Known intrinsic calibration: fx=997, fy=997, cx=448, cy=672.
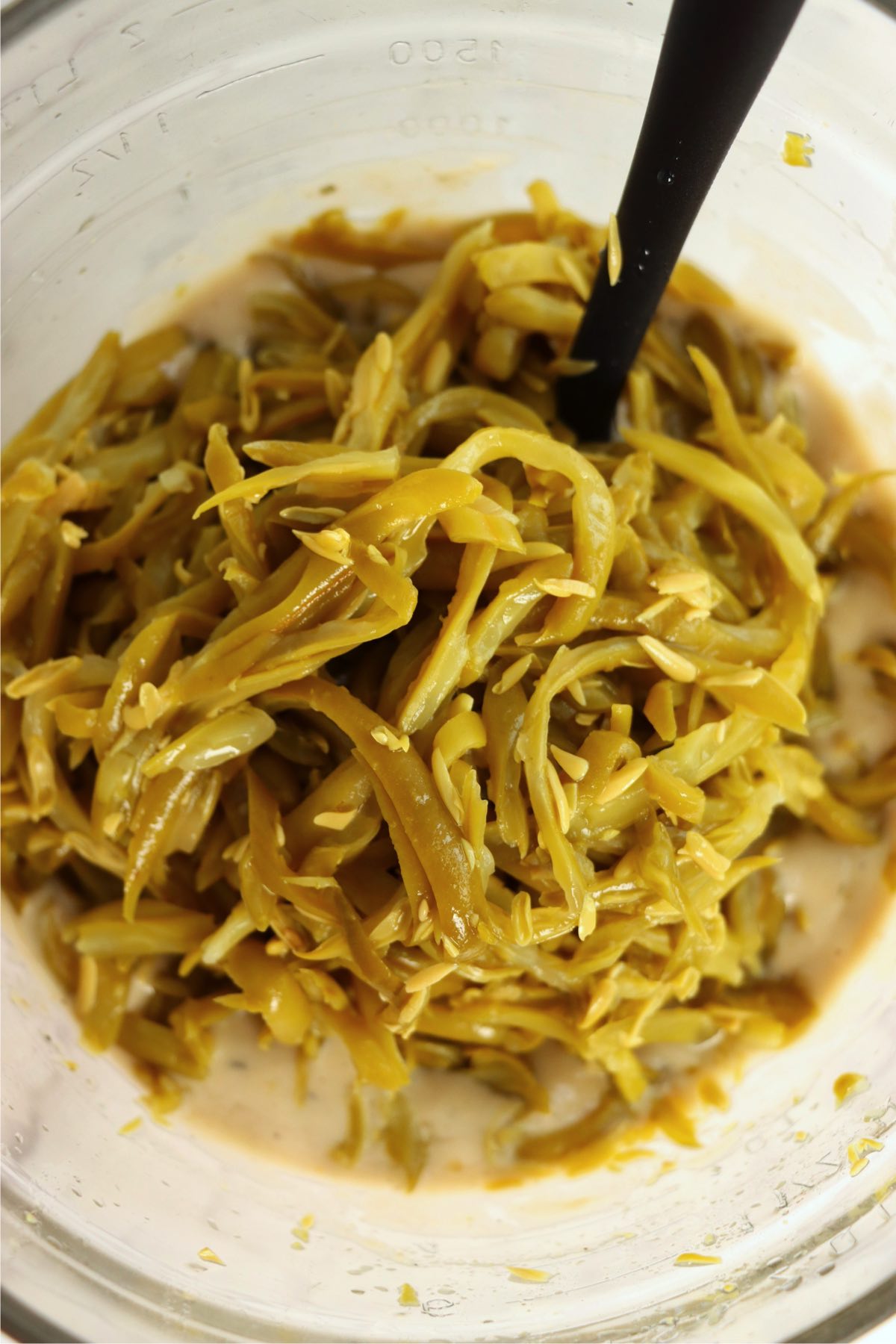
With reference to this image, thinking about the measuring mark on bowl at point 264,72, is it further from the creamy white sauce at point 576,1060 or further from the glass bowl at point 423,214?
the creamy white sauce at point 576,1060

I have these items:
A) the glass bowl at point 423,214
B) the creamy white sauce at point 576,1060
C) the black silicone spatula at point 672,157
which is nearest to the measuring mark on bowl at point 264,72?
the glass bowl at point 423,214

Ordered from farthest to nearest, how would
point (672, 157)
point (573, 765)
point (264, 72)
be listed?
point (264, 72) → point (573, 765) → point (672, 157)

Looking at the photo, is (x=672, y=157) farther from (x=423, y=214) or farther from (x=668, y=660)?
(x=423, y=214)

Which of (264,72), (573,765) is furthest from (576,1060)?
(264,72)

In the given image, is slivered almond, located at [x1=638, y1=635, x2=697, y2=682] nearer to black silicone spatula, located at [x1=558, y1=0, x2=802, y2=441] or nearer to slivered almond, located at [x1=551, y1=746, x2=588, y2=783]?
slivered almond, located at [x1=551, y1=746, x2=588, y2=783]

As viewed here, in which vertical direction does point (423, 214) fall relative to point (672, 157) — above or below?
above

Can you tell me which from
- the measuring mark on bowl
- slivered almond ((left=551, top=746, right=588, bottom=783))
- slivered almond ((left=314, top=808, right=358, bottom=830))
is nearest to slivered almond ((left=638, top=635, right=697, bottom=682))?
slivered almond ((left=551, top=746, right=588, bottom=783))

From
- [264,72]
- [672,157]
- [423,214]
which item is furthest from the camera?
[423,214]
